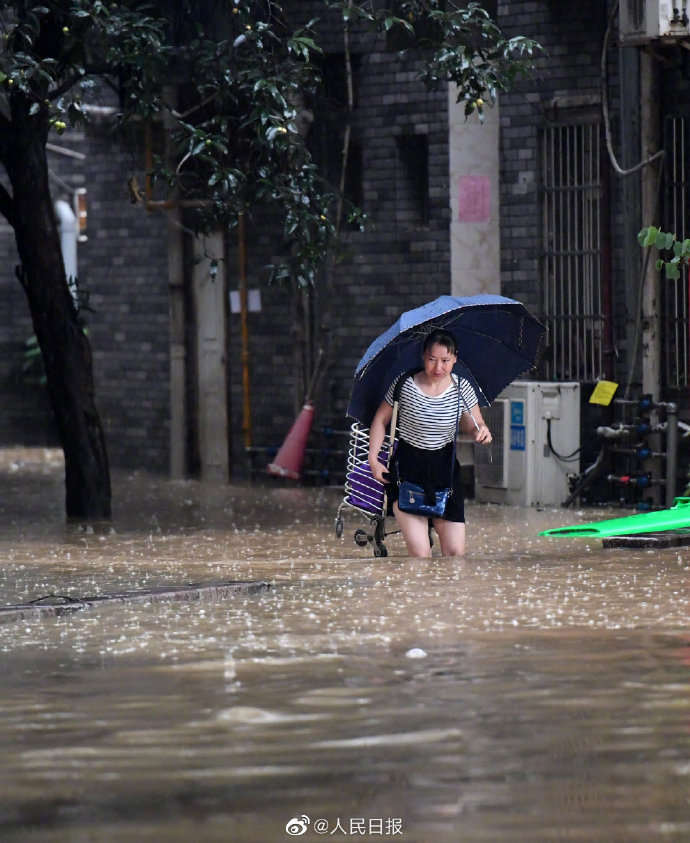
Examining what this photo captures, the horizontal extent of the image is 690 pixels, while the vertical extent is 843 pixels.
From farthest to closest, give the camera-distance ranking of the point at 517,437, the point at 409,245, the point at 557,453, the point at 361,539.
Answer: the point at 409,245, the point at 517,437, the point at 557,453, the point at 361,539

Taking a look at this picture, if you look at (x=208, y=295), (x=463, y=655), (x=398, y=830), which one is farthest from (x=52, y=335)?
(x=398, y=830)

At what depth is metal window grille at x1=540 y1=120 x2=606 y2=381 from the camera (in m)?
17.8

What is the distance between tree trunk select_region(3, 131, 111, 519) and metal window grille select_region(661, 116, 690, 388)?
505 centimetres

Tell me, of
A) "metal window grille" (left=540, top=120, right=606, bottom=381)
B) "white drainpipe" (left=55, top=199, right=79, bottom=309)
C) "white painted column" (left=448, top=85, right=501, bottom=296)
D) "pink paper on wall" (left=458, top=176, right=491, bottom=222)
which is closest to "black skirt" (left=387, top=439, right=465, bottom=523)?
"metal window grille" (left=540, top=120, right=606, bottom=381)

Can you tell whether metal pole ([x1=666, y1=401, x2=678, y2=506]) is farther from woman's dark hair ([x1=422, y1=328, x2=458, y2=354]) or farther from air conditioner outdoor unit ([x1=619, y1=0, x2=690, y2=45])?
woman's dark hair ([x1=422, y1=328, x2=458, y2=354])

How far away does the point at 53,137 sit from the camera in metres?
26.7

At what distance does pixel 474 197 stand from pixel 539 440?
2476mm

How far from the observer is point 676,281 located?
17.0 m

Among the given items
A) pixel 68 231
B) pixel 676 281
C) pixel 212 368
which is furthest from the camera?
pixel 68 231

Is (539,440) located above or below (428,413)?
below

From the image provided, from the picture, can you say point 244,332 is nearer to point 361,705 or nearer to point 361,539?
point 361,539

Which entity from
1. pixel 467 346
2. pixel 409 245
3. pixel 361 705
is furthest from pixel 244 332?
pixel 361 705

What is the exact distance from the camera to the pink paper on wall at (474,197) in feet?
60.5

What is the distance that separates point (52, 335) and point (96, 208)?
6.76 m
